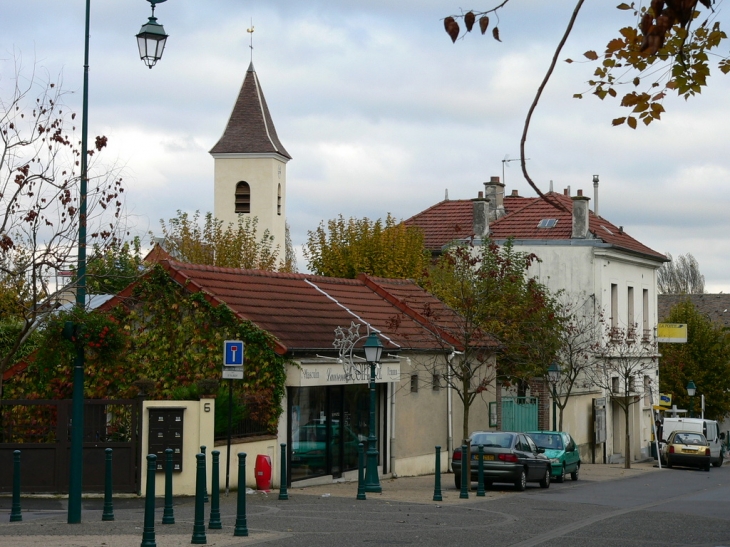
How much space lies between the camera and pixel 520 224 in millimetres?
50906

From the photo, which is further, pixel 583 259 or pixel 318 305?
pixel 583 259

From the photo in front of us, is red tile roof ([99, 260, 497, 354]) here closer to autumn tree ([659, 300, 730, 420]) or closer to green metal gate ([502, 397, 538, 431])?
green metal gate ([502, 397, 538, 431])

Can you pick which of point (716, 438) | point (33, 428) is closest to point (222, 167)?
point (716, 438)

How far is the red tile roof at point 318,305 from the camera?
2588 centimetres

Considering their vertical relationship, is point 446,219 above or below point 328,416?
above

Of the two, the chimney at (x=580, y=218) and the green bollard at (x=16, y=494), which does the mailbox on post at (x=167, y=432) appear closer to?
the green bollard at (x=16, y=494)

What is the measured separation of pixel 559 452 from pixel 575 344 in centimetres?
1256

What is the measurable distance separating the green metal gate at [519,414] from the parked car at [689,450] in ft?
18.9

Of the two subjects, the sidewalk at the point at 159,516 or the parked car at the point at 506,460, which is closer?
the sidewalk at the point at 159,516

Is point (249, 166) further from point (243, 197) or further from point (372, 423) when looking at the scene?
point (372, 423)

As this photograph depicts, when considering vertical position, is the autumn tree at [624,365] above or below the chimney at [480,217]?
below

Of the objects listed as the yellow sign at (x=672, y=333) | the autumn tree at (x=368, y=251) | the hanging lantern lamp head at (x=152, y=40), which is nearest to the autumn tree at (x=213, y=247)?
the autumn tree at (x=368, y=251)

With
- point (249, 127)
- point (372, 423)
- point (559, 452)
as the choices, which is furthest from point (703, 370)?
point (372, 423)

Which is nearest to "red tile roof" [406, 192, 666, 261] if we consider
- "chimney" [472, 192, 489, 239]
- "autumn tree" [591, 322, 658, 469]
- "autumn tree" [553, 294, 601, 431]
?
"chimney" [472, 192, 489, 239]
